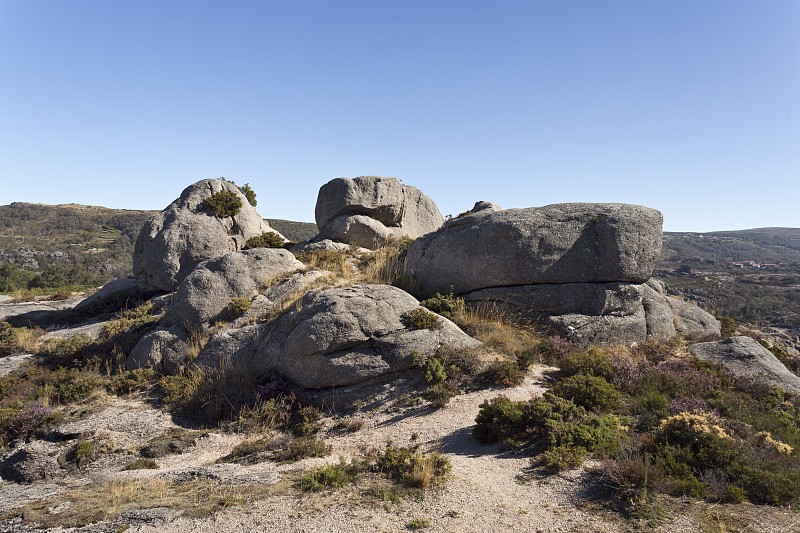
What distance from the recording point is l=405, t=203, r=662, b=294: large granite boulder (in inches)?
534

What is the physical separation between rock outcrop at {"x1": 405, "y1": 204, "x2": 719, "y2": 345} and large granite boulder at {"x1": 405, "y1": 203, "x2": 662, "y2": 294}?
0.03 meters

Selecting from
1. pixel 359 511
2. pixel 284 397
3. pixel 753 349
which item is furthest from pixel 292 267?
pixel 753 349

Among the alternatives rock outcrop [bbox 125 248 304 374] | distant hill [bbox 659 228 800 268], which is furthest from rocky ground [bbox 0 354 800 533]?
distant hill [bbox 659 228 800 268]

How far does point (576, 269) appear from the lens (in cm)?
1363

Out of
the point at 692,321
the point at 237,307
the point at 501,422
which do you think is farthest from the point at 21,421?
the point at 692,321

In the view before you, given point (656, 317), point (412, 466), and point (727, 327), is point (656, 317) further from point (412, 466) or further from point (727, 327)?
point (412, 466)

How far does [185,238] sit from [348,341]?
1289 centimetres

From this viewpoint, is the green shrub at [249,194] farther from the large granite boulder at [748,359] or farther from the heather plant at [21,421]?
the large granite boulder at [748,359]

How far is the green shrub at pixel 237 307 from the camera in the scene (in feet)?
45.5

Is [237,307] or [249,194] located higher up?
[249,194]

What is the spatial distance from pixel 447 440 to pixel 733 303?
5693 cm

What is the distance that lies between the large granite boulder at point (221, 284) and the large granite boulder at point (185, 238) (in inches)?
199

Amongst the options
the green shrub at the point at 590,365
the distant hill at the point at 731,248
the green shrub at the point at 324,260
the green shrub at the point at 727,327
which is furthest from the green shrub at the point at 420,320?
the distant hill at the point at 731,248

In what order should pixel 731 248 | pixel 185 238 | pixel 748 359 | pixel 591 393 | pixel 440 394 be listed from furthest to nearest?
pixel 731 248
pixel 185 238
pixel 748 359
pixel 440 394
pixel 591 393
